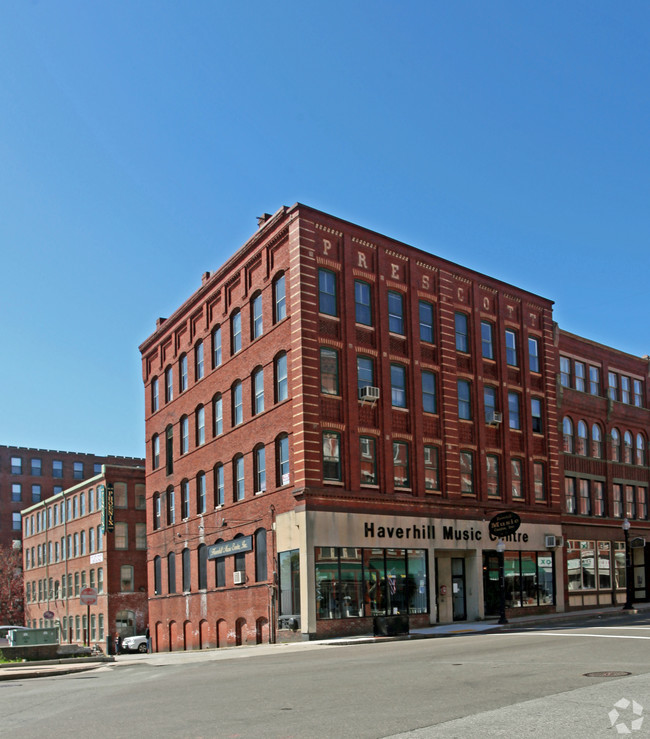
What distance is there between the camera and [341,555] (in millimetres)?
34625

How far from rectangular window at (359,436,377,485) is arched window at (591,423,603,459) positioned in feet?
58.5

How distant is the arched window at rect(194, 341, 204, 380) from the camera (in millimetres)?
46750

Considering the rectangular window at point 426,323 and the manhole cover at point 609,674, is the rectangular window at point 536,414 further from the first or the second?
the manhole cover at point 609,674

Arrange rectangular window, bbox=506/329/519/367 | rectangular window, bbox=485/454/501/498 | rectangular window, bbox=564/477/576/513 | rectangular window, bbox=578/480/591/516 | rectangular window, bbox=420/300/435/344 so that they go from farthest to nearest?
rectangular window, bbox=578/480/591/516, rectangular window, bbox=564/477/576/513, rectangular window, bbox=506/329/519/367, rectangular window, bbox=485/454/501/498, rectangular window, bbox=420/300/435/344

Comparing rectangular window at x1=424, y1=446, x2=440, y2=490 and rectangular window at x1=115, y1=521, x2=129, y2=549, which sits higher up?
rectangular window at x1=424, y1=446, x2=440, y2=490

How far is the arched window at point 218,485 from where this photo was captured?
43094 mm

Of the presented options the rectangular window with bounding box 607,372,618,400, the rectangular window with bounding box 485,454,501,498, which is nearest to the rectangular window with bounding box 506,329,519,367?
the rectangular window with bounding box 485,454,501,498

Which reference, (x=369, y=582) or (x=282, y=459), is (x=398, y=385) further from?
(x=369, y=582)

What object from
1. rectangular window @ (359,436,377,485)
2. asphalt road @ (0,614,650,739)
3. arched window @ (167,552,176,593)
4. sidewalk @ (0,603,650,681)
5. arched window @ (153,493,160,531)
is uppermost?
rectangular window @ (359,436,377,485)

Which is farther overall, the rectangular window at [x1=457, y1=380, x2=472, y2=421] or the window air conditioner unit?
the rectangular window at [x1=457, y1=380, x2=472, y2=421]

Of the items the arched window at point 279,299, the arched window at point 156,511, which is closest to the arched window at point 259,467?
the arched window at point 279,299

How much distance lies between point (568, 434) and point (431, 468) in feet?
39.6

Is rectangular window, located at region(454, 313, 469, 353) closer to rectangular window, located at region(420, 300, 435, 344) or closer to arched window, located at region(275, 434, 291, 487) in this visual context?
rectangular window, located at region(420, 300, 435, 344)

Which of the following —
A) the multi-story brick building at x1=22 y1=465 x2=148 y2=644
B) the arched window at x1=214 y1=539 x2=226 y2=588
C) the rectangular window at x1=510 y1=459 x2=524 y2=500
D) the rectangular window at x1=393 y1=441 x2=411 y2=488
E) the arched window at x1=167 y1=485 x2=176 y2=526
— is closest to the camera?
the rectangular window at x1=393 y1=441 x2=411 y2=488
